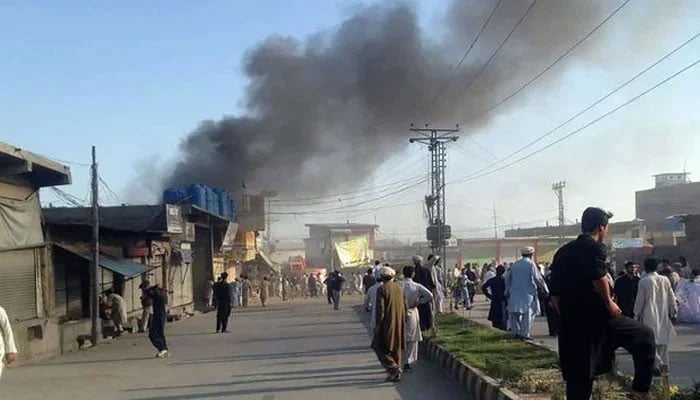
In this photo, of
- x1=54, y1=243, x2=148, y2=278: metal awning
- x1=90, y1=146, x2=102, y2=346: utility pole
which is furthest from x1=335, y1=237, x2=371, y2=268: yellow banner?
x1=90, y1=146, x2=102, y2=346: utility pole

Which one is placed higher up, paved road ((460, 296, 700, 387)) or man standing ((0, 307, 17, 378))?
man standing ((0, 307, 17, 378))

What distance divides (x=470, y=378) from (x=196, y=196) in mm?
23621

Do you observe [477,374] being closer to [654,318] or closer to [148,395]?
[654,318]

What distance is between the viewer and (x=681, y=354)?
40.5 feet

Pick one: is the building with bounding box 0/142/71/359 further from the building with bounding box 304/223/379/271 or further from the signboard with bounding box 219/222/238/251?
the building with bounding box 304/223/379/271

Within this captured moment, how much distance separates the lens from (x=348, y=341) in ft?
55.3

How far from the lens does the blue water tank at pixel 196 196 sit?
3179 cm

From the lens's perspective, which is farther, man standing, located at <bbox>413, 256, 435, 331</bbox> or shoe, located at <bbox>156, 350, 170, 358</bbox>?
shoe, located at <bbox>156, 350, 170, 358</bbox>

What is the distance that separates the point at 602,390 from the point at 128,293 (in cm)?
1976

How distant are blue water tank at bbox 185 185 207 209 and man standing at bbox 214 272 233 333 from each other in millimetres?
10696

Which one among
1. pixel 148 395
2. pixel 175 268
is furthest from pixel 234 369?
pixel 175 268

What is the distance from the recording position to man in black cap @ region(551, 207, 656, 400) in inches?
201

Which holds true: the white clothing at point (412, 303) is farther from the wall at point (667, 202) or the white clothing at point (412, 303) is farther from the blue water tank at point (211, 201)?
the wall at point (667, 202)

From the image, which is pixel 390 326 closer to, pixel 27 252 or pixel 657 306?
pixel 657 306
